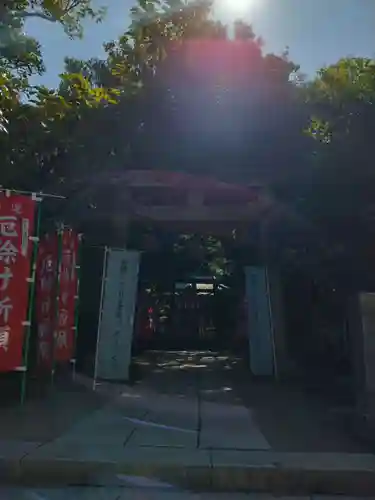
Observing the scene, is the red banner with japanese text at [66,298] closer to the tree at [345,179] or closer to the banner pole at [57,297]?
the banner pole at [57,297]

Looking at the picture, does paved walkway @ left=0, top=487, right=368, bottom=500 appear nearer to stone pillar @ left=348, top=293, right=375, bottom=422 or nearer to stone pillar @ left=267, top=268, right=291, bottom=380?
stone pillar @ left=348, top=293, right=375, bottom=422

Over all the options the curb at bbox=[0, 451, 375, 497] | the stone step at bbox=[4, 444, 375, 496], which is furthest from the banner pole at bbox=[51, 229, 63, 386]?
the curb at bbox=[0, 451, 375, 497]

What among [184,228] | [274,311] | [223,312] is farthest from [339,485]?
[223,312]

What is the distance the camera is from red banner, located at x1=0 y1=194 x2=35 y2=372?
830 cm

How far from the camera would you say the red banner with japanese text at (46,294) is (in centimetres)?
990

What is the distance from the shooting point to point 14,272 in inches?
333

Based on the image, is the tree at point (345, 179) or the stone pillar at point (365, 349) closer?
the stone pillar at point (365, 349)

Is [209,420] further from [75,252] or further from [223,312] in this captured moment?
[223,312]

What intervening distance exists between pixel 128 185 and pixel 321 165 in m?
3.73

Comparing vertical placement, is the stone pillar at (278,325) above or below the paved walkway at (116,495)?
above

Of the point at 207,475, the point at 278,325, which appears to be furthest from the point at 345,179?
the point at 207,475

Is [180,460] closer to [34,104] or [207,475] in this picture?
[207,475]

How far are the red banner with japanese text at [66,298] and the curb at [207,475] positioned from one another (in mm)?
3932

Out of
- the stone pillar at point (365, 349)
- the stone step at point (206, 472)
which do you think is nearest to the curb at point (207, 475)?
the stone step at point (206, 472)
